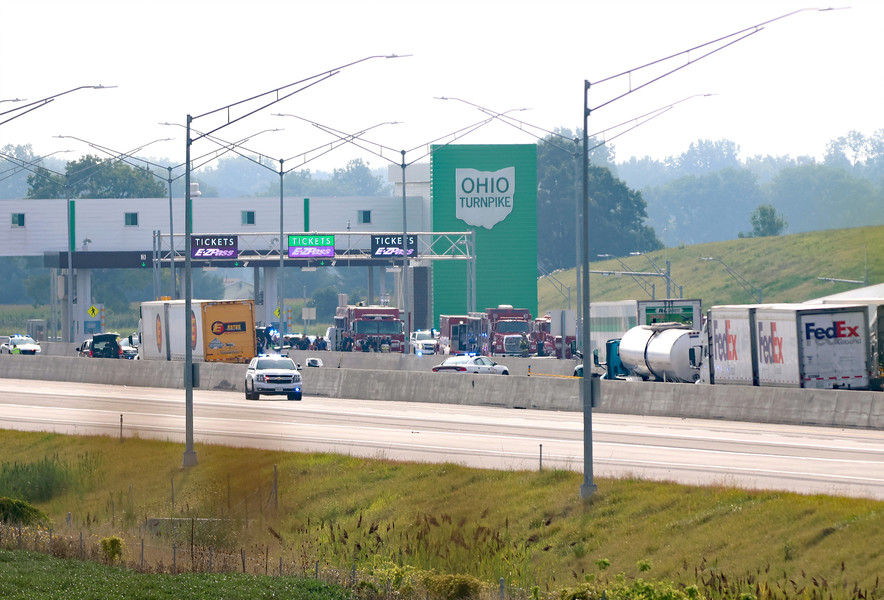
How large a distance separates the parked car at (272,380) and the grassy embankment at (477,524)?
51.8 ft

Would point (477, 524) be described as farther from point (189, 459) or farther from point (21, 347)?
point (21, 347)

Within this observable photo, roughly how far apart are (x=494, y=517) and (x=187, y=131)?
41.1 ft

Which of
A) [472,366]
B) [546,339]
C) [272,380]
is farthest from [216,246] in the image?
[272,380]

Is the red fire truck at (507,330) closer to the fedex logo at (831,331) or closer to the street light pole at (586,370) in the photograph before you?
the fedex logo at (831,331)

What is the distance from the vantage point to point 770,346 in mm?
41375

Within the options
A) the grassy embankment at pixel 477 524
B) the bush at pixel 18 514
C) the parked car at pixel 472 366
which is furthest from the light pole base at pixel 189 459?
the parked car at pixel 472 366

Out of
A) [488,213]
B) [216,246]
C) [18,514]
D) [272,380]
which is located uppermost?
[488,213]

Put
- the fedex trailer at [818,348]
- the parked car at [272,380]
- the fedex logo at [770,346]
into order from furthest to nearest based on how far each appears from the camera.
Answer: the parked car at [272,380]
the fedex logo at [770,346]
the fedex trailer at [818,348]

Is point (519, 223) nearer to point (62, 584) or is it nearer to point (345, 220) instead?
point (345, 220)

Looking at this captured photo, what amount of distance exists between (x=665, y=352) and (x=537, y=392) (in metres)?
5.32

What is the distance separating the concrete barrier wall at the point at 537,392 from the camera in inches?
1480

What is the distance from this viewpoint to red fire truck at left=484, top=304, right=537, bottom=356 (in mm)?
81625

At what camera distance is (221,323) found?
59.9m

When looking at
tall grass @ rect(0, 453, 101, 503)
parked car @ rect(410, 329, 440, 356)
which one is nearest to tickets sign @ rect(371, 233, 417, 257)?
parked car @ rect(410, 329, 440, 356)
